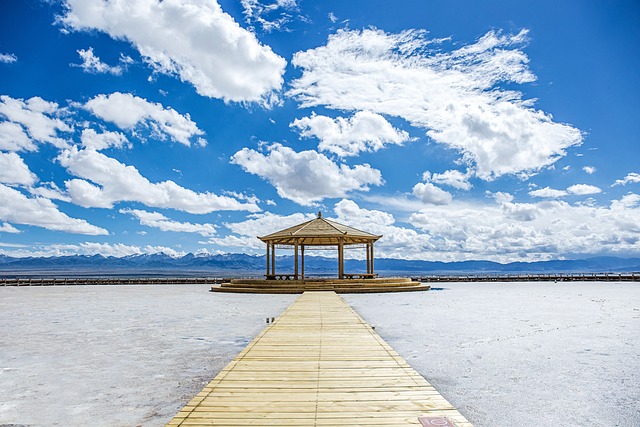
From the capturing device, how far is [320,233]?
2353 cm

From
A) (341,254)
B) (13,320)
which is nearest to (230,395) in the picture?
(13,320)

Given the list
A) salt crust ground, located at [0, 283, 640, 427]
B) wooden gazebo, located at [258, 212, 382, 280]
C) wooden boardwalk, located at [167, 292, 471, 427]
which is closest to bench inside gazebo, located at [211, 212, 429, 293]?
wooden gazebo, located at [258, 212, 382, 280]

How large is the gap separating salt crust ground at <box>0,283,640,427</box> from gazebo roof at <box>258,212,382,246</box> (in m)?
10.4

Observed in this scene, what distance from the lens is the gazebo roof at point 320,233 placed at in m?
23.6

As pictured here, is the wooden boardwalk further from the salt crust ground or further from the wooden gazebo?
the wooden gazebo

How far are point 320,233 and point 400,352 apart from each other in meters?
15.9

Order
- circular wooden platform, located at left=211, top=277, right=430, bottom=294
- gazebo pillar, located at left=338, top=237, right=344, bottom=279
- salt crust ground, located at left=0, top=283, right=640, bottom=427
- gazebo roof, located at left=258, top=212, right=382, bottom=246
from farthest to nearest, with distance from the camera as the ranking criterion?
gazebo pillar, located at left=338, top=237, right=344, bottom=279, gazebo roof, located at left=258, top=212, right=382, bottom=246, circular wooden platform, located at left=211, top=277, right=430, bottom=294, salt crust ground, located at left=0, top=283, right=640, bottom=427

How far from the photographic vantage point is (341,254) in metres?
24.7

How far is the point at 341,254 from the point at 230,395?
2068cm

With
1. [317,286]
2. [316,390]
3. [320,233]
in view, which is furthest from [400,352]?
[320,233]

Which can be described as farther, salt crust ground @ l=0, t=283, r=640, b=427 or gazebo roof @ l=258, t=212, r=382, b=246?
gazebo roof @ l=258, t=212, r=382, b=246

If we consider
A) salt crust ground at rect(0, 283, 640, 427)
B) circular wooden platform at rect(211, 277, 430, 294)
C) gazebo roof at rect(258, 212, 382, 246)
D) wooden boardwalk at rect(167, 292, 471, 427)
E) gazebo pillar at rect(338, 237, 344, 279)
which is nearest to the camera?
wooden boardwalk at rect(167, 292, 471, 427)

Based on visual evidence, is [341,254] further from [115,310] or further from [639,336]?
[639,336]

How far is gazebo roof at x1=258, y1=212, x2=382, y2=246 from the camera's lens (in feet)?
77.3
